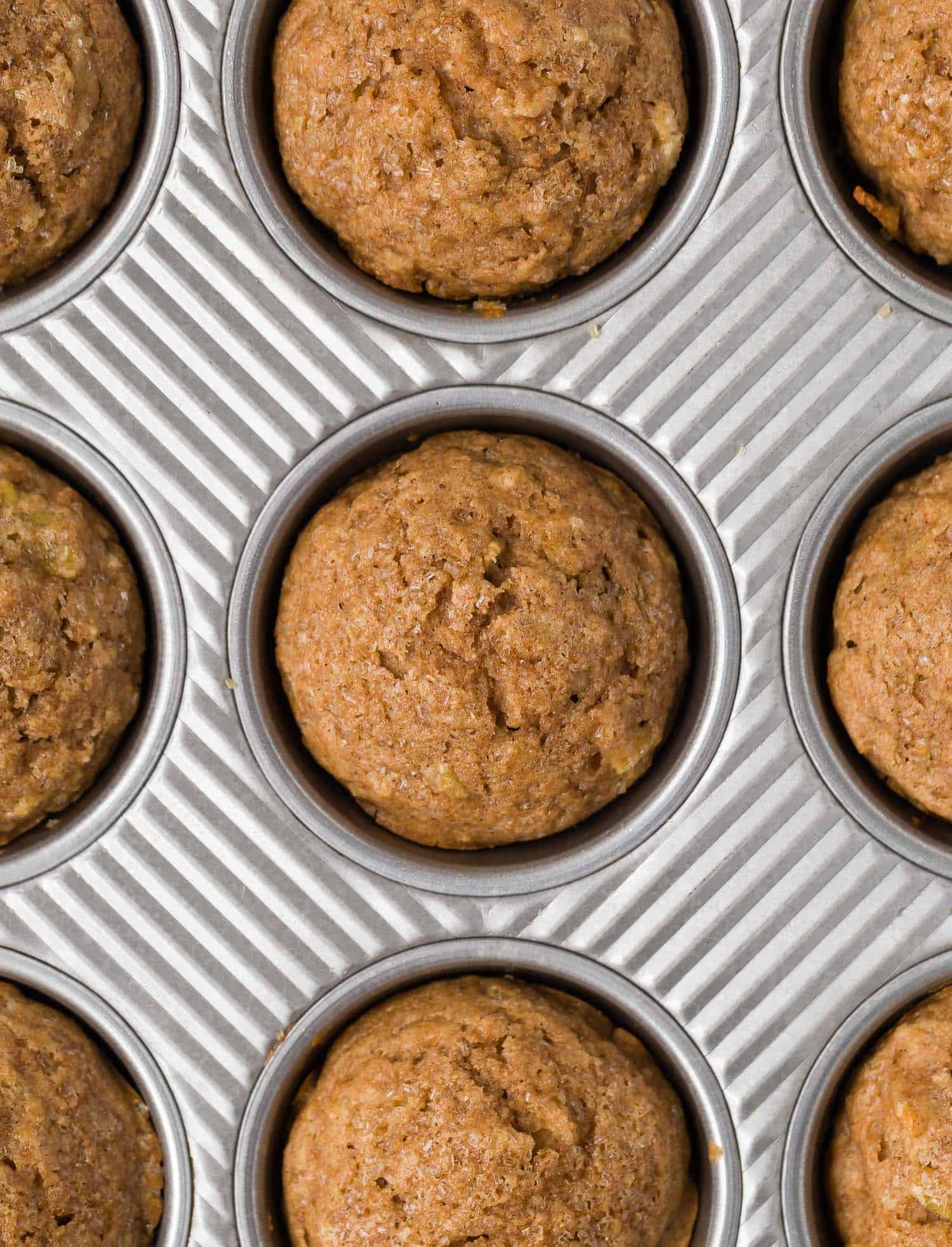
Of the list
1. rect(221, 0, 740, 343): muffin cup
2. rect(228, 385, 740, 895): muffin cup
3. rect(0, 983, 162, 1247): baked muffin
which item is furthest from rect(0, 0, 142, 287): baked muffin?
rect(0, 983, 162, 1247): baked muffin

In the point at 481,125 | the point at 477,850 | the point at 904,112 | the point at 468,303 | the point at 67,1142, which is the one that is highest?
the point at 904,112

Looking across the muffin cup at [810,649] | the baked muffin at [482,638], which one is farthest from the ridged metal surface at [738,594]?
the baked muffin at [482,638]

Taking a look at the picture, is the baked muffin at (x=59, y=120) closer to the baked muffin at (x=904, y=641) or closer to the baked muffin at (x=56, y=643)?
the baked muffin at (x=56, y=643)

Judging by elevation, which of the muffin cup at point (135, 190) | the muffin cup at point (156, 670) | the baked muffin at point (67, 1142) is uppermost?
the muffin cup at point (135, 190)

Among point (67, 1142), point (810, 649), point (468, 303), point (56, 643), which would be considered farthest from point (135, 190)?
point (67, 1142)

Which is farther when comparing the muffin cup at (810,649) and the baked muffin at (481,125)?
the muffin cup at (810,649)

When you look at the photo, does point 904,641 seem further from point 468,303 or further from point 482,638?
point 468,303
